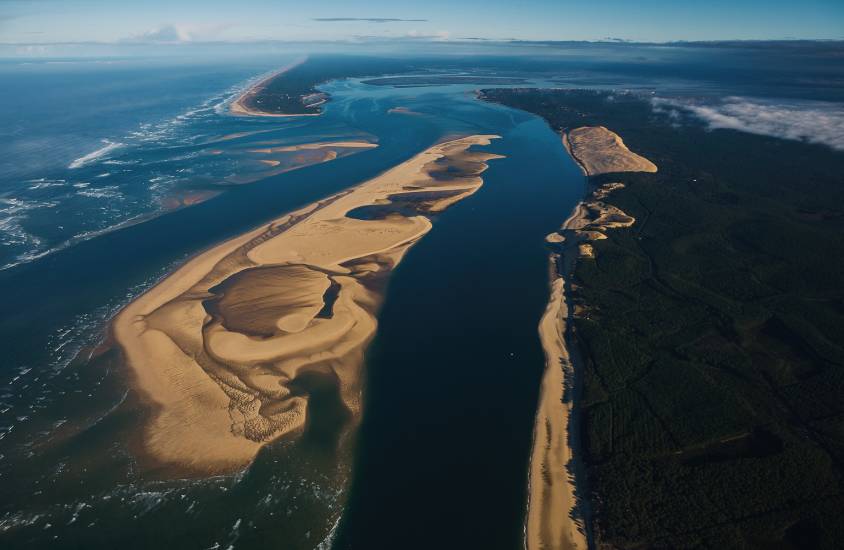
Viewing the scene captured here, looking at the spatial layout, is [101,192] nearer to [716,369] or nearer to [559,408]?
[559,408]

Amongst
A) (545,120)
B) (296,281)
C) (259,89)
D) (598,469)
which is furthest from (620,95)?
(598,469)

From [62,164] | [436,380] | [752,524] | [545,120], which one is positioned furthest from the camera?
[545,120]

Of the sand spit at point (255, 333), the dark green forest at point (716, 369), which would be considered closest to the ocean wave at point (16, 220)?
the sand spit at point (255, 333)

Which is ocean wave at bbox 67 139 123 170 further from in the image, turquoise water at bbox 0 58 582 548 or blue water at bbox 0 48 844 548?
turquoise water at bbox 0 58 582 548

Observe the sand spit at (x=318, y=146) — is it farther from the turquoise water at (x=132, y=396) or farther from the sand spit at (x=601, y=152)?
the sand spit at (x=601, y=152)

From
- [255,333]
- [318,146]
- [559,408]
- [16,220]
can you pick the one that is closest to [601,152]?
[318,146]

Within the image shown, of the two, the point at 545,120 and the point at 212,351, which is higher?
the point at 545,120

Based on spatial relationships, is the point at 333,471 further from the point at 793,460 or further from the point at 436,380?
the point at 793,460

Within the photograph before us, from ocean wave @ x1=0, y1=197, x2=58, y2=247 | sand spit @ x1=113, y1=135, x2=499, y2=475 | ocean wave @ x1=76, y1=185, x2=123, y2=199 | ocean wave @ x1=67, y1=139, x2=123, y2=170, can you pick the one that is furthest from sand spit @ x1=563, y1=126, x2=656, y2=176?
ocean wave @ x1=67, y1=139, x2=123, y2=170

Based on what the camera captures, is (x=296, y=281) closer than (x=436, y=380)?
No
